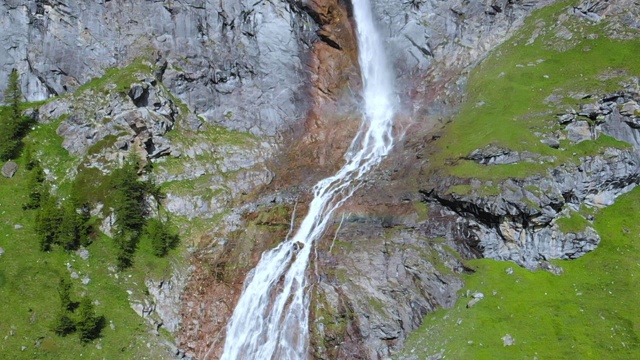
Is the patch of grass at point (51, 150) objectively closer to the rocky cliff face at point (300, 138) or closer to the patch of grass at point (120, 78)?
the rocky cliff face at point (300, 138)

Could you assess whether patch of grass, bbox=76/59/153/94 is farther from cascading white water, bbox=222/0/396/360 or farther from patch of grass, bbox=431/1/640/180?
patch of grass, bbox=431/1/640/180

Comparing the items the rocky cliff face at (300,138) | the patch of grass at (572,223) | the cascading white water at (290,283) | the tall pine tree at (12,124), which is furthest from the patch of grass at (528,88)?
the tall pine tree at (12,124)

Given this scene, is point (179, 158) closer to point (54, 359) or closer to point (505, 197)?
point (54, 359)

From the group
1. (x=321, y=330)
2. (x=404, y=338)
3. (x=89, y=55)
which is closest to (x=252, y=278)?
(x=321, y=330)

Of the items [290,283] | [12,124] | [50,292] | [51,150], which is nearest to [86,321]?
[50,292]

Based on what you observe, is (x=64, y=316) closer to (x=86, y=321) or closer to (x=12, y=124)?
(x=86, y=321)

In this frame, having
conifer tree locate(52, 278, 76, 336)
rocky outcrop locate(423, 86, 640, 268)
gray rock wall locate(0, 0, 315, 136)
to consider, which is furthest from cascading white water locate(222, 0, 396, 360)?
gray rock wall locate(0, 0, 315, 136)
